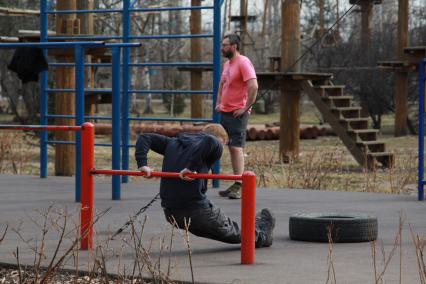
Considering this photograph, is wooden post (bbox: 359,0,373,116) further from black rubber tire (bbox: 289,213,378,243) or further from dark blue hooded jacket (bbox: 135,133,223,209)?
dark blue hooded jacket (bbox: 135,133,223,209)

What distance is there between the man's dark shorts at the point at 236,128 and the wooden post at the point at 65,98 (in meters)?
3.75

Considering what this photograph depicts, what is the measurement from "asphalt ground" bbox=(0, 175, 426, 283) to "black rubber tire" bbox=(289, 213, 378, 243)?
73mm

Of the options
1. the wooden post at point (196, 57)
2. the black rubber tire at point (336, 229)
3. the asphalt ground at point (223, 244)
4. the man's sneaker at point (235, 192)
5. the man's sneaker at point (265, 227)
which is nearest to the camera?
the asphalt ground at point (223, 244)

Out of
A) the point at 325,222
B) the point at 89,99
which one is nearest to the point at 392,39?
the point at 89,99

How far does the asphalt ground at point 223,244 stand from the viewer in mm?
6164

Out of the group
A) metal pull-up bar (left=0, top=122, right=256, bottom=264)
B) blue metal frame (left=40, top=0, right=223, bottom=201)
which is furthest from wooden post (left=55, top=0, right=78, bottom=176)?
metal pull-up bar (left=0, top=122, right=256, bottom=264)

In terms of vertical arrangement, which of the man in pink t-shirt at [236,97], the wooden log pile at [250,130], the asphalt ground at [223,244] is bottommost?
the wooden log pile at [250,130]

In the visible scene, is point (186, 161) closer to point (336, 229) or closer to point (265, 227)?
point (265, 227)

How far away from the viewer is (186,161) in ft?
22.7

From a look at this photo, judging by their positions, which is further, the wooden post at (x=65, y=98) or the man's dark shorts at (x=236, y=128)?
the wooden post at (x=65, y=98)

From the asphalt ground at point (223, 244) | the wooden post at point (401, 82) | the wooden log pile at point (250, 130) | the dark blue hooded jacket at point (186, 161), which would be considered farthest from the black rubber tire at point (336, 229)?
the wooden post at point (401, 82)

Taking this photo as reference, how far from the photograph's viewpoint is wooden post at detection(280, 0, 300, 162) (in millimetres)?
19531

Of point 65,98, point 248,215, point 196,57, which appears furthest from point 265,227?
point 196,57

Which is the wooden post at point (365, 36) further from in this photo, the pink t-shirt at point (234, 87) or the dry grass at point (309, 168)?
the pink t-shirt at point (234, 87)
